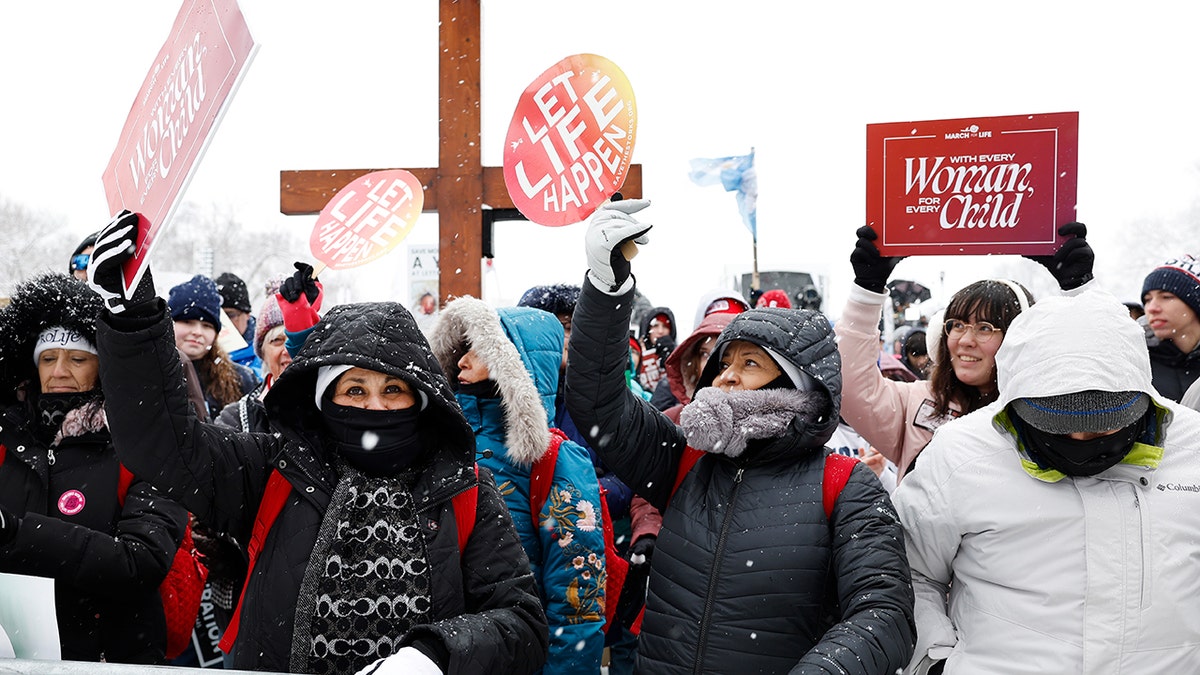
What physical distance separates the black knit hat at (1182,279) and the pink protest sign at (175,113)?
429cm

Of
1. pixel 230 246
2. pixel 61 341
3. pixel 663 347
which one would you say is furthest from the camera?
pixel 230 246

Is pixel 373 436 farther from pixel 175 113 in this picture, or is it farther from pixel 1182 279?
pixel 1182 279

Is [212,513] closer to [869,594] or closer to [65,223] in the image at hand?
[869,594]

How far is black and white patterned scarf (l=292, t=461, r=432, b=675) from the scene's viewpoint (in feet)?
7.00

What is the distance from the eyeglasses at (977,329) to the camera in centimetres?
312

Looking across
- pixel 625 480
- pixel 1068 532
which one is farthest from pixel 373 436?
pixel 1068 532

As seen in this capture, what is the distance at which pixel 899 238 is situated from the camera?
3057 mm

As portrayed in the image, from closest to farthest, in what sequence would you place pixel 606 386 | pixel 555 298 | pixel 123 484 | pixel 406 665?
pixel 406 665, pixel 606 386, pixel 123 484, pixel 555 298

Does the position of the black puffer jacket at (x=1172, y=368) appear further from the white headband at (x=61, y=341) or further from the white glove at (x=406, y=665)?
the white headband at (x=61, y=341)

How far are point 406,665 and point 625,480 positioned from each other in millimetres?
897

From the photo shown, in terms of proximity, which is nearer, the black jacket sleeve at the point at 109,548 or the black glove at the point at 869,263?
the black jacket sleeve at the point at 109,548

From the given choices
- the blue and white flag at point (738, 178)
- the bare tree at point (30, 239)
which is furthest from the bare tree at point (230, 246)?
the blue and white flag at point (738, 178)

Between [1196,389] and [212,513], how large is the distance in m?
3.10

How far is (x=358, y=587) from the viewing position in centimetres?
218
